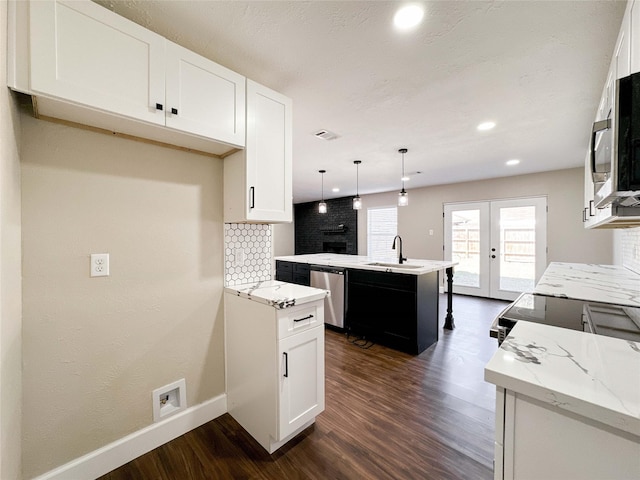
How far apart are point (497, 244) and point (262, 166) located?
5.16 m

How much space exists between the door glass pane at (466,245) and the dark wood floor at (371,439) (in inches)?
136

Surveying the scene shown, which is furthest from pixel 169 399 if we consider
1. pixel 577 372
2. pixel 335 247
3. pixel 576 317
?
pixel 335 247

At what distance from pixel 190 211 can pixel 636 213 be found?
231cm

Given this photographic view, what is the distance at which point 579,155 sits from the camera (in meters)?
3.78

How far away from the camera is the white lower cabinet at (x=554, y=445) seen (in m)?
0.59

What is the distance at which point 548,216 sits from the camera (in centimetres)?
475

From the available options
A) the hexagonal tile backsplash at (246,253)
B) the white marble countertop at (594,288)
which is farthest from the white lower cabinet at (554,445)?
the hexagonal tile backsplash at (246,253)

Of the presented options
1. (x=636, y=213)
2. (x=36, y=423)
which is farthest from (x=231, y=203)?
(x=636, y=213)

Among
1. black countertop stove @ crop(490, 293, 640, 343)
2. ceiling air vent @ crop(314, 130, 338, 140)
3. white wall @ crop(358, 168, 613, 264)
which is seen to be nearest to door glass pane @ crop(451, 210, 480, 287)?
white wall @ crop(358, 168, 613, 264)

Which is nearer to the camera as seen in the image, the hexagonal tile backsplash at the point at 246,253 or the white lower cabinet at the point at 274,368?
the white lower cabinet at the point at 274,368

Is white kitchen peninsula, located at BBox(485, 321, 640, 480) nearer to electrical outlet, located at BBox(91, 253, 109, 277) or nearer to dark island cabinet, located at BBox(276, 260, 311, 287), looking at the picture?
electrical outlet, located at BBox(91, 253, 109, 277)

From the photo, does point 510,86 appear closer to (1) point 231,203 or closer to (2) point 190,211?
(1) point 231,203

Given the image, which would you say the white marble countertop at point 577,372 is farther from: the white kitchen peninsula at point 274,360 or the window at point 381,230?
the window at point 381,230

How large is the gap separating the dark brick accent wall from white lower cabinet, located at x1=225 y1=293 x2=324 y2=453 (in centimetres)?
575
